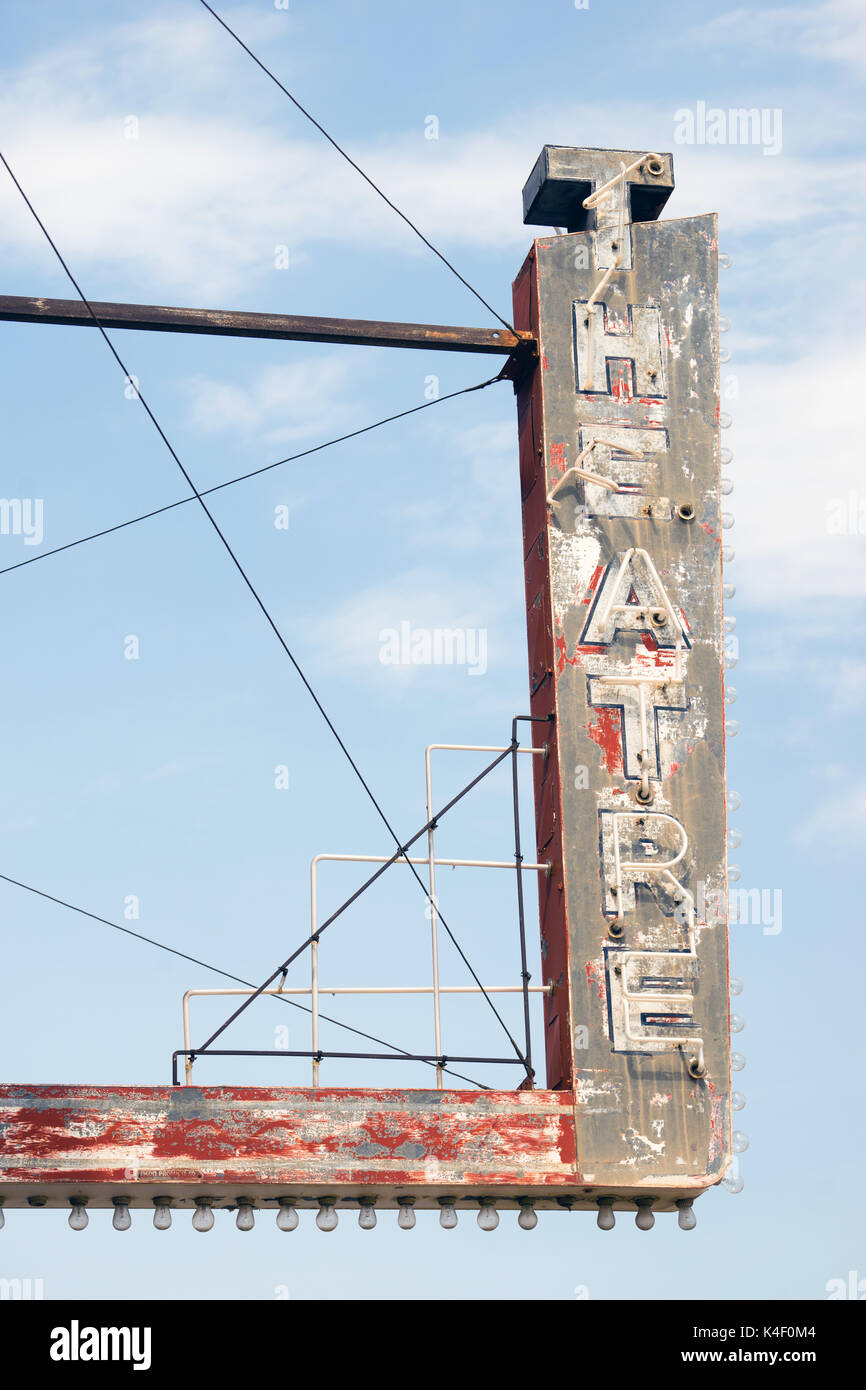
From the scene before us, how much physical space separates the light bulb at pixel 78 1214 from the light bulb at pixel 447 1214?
2663mm

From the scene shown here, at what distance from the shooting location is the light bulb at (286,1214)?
16188 millimetres

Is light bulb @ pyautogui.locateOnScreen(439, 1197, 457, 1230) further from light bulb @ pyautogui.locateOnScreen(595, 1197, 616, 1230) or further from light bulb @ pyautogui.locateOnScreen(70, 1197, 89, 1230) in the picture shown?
light bulb @ pyautogui.locateOnScreen(70, 1197, 89, 1230)

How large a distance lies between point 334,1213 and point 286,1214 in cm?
37

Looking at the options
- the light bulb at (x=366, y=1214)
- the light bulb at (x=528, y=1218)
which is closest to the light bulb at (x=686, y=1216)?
the light bulb at (x=528, y=1218)

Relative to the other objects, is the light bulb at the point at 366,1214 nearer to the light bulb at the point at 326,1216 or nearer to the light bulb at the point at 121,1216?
the light bulb at the point at 326,1216

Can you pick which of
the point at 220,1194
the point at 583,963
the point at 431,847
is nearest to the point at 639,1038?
the point at 583,963

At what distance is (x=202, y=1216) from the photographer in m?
16.2

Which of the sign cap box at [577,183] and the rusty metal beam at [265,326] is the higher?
the sign cap box at [577,183]

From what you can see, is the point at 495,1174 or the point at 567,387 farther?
the point at 567,387

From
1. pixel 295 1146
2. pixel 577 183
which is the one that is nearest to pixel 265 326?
pixel 577 183

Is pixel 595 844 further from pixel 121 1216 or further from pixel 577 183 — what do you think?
pixel 577 183

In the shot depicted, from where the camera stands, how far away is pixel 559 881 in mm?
17375
